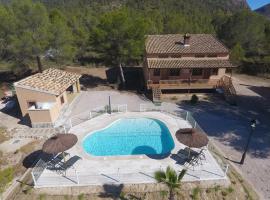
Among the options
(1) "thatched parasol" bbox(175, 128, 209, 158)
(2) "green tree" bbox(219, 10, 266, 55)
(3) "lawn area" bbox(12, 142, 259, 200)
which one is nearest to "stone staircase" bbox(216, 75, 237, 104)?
(1) "thatched parasol" bbox(175, 128, 209, 158)

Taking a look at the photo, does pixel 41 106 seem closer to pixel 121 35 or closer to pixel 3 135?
pixel 3 135

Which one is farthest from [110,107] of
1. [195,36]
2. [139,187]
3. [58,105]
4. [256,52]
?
[256,52]

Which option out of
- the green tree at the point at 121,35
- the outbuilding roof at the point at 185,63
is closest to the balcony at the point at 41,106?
the green tree at the point at 121,35

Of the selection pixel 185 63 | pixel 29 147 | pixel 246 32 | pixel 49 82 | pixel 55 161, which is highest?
pixel 246 32

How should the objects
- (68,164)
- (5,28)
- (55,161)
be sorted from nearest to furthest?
(68,164), (55,161), (5,28)

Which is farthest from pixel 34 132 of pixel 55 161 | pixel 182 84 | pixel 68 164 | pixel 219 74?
pixel 219 74

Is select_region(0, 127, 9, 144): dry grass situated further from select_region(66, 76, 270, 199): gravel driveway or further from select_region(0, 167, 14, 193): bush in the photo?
select_region(66, 76, 270, 199): gravel driveway
